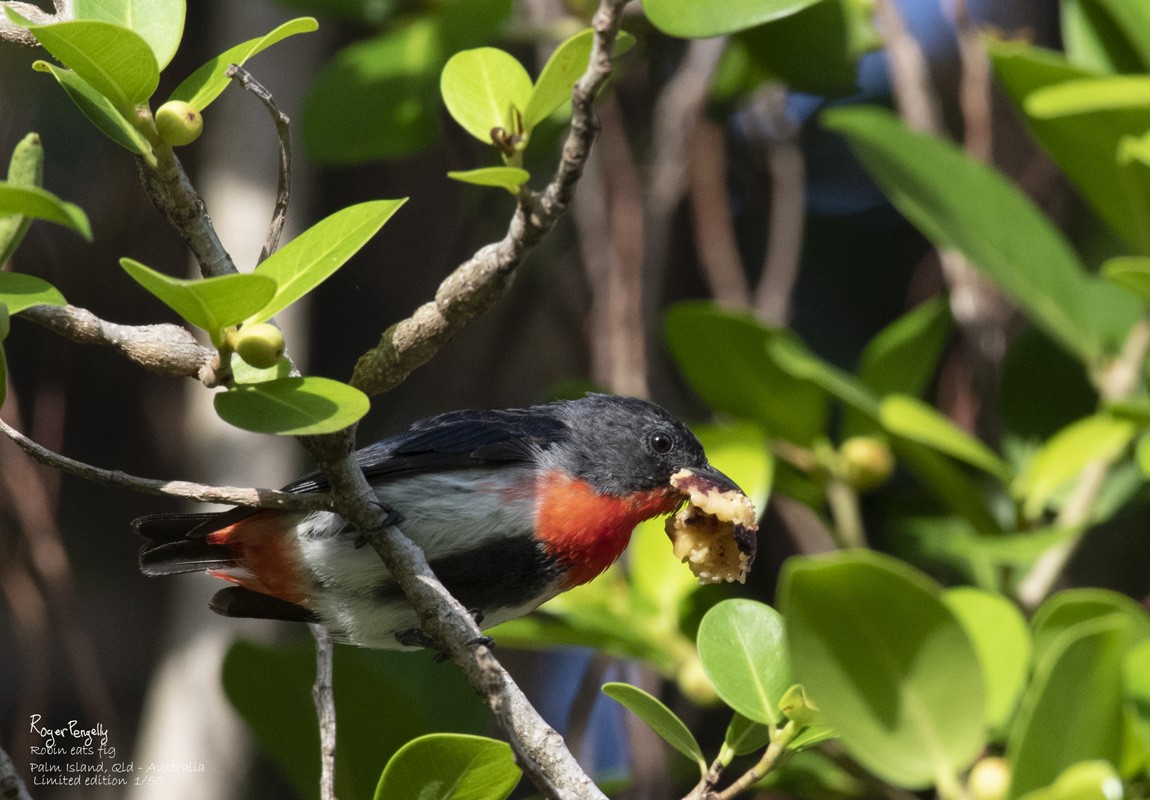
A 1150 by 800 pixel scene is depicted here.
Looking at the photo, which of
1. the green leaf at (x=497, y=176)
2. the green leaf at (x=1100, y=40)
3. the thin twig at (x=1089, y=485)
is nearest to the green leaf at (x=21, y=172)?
the green leaf at (x=497, y=176)

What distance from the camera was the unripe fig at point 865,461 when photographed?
2979 millimetres

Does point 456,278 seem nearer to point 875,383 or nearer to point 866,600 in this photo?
point 866,600

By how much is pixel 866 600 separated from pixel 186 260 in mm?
3145

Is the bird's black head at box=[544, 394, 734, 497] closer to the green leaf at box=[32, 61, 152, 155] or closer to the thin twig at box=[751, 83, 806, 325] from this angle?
the thin twig at box=[751, 83, 806, 325]

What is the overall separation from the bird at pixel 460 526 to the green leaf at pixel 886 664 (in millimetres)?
655

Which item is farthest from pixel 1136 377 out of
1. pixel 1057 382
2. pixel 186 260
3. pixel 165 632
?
pixel 186 260

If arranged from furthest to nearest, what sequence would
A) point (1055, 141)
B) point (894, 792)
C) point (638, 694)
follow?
point (1055, 141) < point (894, 792) < point (638, 694)

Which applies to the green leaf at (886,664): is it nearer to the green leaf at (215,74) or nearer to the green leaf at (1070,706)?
the green leaf at (1070,706)

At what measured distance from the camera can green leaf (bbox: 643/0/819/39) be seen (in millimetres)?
1745

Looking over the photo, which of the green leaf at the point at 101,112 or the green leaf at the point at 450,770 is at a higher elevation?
the green leaf at the point at 101,112

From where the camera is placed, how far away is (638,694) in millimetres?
1540

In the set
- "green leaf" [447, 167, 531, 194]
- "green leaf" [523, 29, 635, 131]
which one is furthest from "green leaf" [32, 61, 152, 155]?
"green leaf" [523, 29, 635, 131]

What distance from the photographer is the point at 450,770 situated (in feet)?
5.19

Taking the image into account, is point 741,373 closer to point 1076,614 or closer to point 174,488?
point 1076,614
